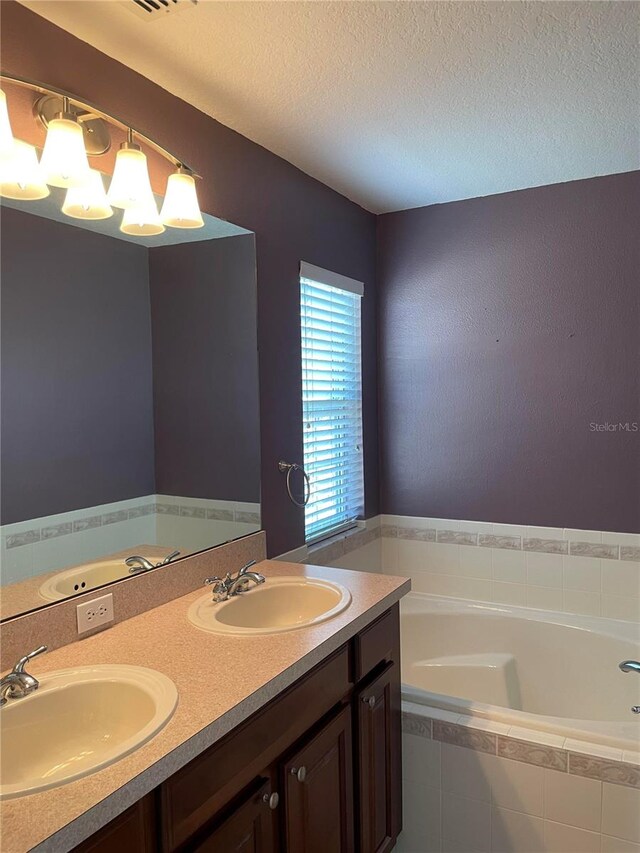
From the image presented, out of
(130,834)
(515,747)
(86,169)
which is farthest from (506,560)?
(86,169)

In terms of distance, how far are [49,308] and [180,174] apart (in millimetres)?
614

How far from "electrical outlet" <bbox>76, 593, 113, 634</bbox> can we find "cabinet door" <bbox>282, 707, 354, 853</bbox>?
0.59 metres

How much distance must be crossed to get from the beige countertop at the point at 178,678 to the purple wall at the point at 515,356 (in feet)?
4.06

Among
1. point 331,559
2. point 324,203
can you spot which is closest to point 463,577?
point 331,559

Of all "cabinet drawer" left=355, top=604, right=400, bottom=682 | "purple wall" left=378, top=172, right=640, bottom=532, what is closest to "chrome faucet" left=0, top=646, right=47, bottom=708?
"cabinet drawer" left=355, top=604, right=400, bottom=682

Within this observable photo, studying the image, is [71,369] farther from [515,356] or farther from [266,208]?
[515,356]

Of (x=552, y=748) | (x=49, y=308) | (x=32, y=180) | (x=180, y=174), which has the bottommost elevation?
(x=552, y=748)

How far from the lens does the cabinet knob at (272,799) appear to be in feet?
4.44

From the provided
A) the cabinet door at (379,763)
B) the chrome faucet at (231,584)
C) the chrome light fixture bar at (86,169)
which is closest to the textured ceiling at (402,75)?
the chrome light fixture bar at (86,169)

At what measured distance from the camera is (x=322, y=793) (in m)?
1.57

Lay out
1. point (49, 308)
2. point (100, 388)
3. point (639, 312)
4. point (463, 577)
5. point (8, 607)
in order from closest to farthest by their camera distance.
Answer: point (8, 607), point (49, 308), point (100, 388), point (639, 312), point (463, 577)

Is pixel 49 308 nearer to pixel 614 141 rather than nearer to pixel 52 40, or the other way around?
pixel 52 40

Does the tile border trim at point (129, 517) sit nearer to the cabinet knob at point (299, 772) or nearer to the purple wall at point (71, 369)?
the purple wall at point (71, 369)

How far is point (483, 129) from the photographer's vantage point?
223 centimetres
